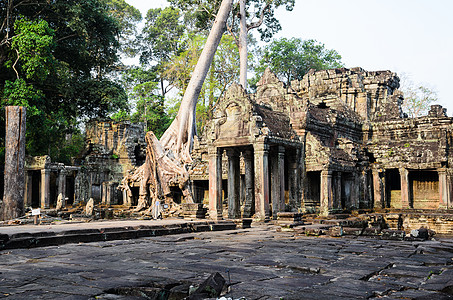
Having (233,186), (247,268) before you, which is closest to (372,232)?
(247,268)

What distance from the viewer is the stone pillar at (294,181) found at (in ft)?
49.6

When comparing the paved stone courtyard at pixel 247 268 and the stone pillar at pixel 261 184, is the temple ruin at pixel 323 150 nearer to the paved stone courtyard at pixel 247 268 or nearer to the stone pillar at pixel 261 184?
the stone pillar at pixel 261 184

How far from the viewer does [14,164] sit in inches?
618

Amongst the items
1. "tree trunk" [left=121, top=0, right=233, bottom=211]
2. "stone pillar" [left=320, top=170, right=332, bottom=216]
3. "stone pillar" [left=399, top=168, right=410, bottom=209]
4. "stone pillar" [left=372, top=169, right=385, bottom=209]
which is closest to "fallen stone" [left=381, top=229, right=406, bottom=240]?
"stone pillar" [left=320, top=170, right=332, bottom=216]

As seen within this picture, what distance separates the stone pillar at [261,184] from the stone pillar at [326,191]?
314 cm

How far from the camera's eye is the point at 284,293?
3773 millimetres

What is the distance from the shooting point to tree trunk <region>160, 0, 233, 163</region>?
25281 mm

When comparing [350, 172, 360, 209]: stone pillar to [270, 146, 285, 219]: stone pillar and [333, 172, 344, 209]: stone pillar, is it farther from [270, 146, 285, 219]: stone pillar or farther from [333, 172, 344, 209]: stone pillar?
[270, 146, 285, 219]: stone pillar

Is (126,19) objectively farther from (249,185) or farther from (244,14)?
(249,185)

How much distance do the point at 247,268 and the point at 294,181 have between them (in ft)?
34.1

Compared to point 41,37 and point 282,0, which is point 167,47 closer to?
point 282,0

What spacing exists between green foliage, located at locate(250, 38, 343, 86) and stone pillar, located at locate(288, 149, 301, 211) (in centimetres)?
2781

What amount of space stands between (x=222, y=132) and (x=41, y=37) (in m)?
13.7

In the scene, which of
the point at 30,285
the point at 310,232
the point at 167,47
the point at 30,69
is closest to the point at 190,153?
the point at 30,69
